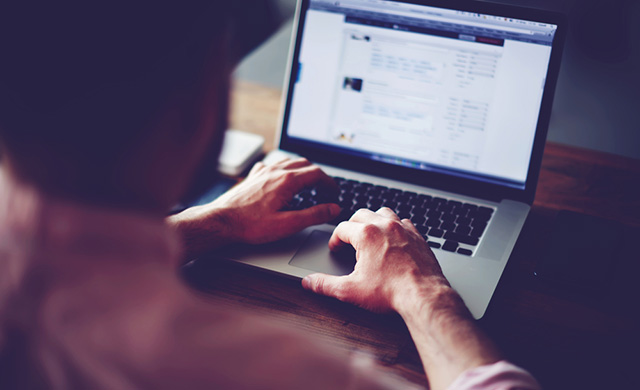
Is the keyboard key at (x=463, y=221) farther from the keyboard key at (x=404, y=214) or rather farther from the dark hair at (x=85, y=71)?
the dark hair at (x=85, y=71)

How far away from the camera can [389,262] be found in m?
0.87

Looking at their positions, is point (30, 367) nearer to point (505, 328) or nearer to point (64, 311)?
point (64, 311)

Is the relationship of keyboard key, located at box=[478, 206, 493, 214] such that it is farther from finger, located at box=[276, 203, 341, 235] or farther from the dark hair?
the dark hair

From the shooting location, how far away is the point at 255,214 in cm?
99

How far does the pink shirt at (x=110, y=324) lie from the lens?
415mm

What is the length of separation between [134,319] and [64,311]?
0.16 feet

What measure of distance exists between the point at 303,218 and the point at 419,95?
13.2 inches

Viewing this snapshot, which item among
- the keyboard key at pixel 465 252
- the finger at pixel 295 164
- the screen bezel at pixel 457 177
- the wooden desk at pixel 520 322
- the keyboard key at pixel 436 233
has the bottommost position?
the wooden desk at pixel 520 322

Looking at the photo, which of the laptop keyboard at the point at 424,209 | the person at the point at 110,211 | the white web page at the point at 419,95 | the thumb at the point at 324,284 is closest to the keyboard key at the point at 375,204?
the laptop keyboard at the point at 424,209

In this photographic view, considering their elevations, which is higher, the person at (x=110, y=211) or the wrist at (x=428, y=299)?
the person at (x=110, y=211)

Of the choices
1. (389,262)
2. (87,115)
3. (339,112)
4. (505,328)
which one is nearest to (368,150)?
(339,112)

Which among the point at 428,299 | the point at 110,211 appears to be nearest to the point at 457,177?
the point at 428,299

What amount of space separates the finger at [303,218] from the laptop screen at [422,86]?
0.20 m

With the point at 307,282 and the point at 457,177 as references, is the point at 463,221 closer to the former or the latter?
the point at 457,177
